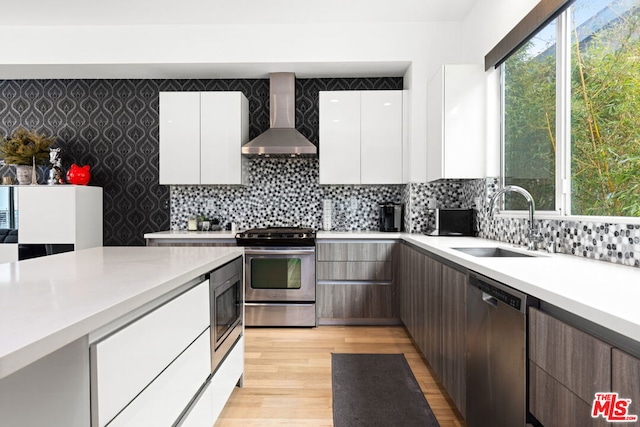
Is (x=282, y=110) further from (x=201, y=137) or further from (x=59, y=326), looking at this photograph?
(x=59, y=326)

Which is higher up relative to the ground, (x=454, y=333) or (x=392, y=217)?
(x=392, y=217)

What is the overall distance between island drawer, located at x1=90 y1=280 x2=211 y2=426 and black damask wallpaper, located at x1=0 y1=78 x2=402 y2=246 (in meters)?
3.20

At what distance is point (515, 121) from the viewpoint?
3012mm

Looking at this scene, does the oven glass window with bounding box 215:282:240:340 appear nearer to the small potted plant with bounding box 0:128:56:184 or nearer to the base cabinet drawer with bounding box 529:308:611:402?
the base cabinet drawer with bounding box 529:308:611:402

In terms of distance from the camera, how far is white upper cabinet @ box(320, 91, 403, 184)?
401 cm

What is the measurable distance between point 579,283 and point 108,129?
4613 millimetres

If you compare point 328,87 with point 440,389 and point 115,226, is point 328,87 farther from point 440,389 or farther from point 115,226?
point 440,389

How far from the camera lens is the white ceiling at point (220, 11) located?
343cm

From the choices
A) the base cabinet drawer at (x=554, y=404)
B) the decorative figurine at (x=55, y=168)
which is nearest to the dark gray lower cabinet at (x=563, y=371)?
the base cabinet drawer at (x=554, y=404)

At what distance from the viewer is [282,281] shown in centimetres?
377

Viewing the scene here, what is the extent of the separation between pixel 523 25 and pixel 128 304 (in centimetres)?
278

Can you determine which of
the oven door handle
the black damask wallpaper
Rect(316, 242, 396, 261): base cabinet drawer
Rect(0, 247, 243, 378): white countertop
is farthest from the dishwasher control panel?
the black damask wallpaper

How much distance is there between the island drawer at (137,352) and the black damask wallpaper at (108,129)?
3200 millimetres

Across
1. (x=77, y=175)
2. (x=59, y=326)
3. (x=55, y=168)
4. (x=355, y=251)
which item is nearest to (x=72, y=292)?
(x=59, y=326)
